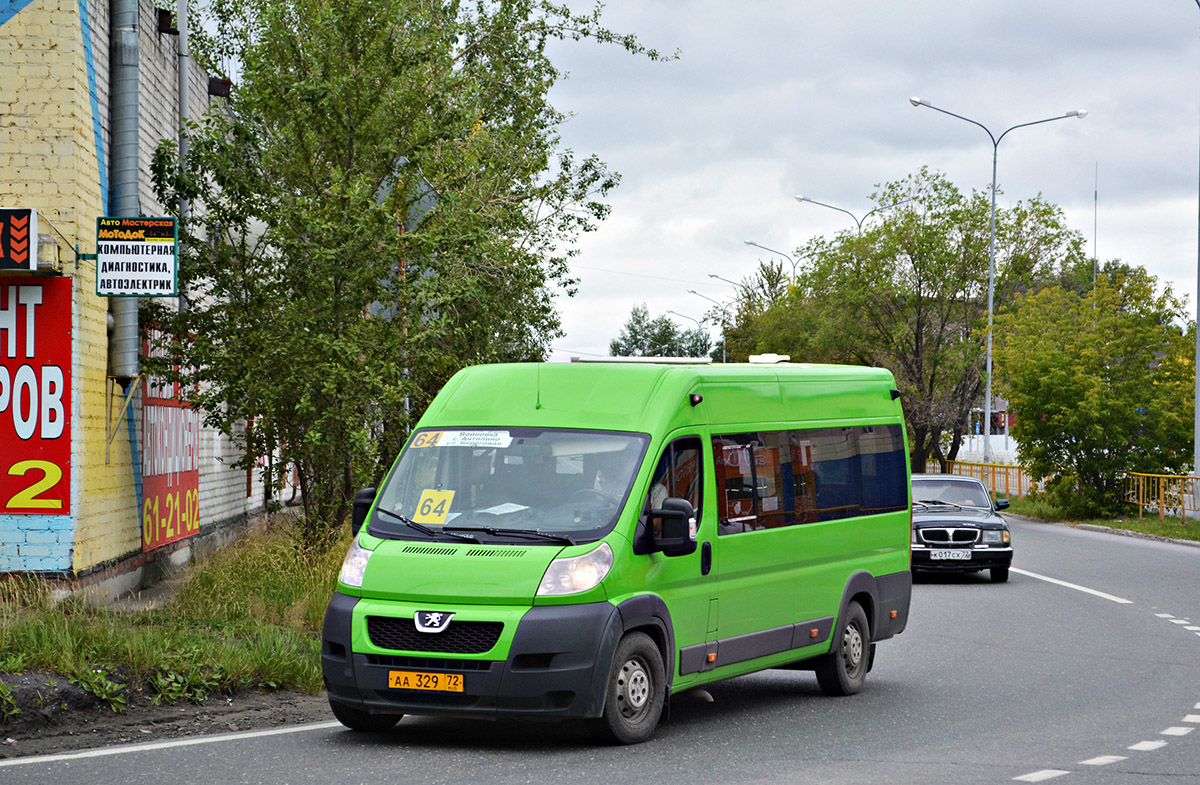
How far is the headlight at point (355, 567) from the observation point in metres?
8.57

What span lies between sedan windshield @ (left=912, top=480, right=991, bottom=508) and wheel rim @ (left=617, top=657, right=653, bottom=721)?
516 inches

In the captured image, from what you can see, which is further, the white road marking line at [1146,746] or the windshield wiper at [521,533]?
the white road marking line at [1146,746]

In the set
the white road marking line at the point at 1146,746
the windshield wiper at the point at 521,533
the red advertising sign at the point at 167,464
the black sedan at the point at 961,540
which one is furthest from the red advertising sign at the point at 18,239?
the black sedan at the point at 961,540

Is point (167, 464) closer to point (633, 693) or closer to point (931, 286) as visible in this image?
point (633, 693)

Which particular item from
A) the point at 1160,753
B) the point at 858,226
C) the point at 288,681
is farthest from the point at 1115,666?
the point at 858,226

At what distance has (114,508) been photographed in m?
15.2

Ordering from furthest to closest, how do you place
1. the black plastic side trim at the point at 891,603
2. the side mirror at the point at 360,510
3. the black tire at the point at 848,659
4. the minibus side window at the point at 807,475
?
the black plastic side trim at the point at 891,603 < the black tire at the point at 848,659 < the minibus side window at the point at 807,475 < the side mirror at the point at 360,510

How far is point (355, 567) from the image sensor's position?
8.64 metres

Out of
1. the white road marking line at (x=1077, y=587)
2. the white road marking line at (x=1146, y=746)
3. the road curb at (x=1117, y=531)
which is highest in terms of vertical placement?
the white road marking line at (x=1146, y=746)

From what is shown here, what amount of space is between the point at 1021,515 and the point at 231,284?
1105 inches

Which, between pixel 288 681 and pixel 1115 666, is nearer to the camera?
pixel 288 681

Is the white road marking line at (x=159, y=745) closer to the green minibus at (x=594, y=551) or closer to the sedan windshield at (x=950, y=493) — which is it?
the green minibus at (x=594, y=551)

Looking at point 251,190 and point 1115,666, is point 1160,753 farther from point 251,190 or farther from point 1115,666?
point 251,190

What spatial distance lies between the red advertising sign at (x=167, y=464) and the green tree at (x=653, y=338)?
10395cm
